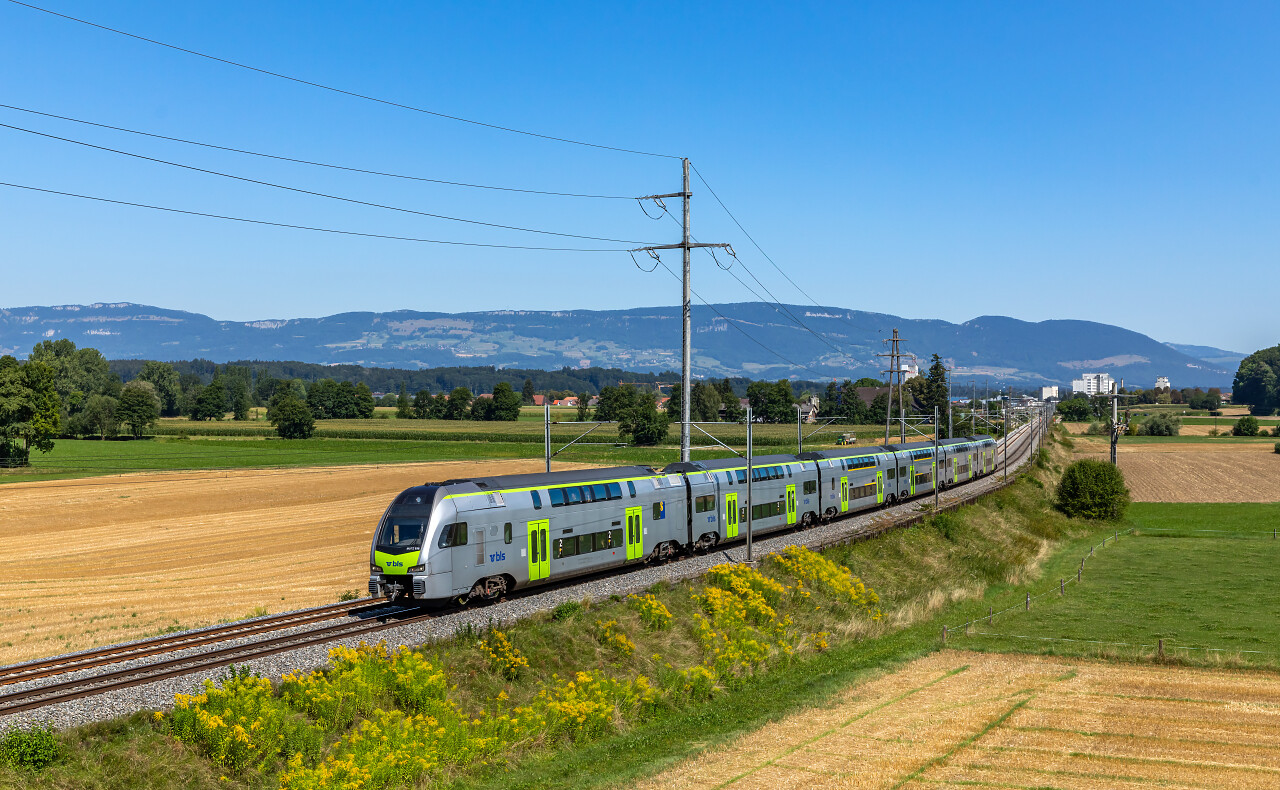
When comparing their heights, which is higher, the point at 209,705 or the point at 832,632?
the point at 209,705

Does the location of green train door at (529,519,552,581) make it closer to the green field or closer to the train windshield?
the train windshield

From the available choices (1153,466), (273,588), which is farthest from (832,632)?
(1153,466)

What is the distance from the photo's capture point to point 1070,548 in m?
69.7

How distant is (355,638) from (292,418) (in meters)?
143

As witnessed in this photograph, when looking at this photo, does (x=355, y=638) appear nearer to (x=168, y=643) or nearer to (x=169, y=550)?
(x=168, y=643)

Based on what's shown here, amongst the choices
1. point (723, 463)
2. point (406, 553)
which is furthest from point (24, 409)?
point (406, 553)

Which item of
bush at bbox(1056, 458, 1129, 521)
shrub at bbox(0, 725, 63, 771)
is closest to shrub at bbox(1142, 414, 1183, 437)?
bush at bbox(1056, 458, 1129, 521)

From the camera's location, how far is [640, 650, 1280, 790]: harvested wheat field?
21.5 m

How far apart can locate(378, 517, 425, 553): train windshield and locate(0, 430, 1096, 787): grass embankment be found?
3.63 m

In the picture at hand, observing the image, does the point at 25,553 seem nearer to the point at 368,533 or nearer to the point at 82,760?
the point at 368,533

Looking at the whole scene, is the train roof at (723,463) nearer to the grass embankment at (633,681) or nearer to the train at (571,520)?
the train at (571,520)

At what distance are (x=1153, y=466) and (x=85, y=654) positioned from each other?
130m

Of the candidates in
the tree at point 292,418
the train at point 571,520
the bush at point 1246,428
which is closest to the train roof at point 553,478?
the train at point 571,520

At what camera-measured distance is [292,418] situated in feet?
528
